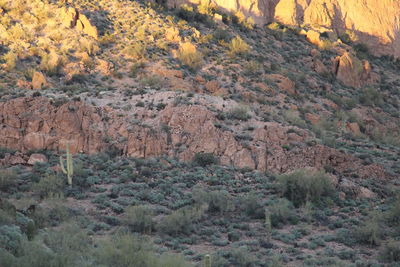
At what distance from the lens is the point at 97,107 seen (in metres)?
28.7

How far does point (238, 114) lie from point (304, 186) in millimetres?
7640

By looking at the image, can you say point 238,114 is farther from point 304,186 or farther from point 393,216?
point 393,216

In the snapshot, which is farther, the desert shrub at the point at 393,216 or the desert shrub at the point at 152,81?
the desert shrub at the point at 152,81

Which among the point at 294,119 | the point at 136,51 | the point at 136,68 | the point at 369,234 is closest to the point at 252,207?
the point at 369,234

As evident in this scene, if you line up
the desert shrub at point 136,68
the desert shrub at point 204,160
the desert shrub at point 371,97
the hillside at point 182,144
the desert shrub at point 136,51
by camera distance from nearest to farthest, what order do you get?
the hillside at point 182,144 → the desert shrub at point 204,160 → the desert shrub at point 136,68 → the desert shrub at point 136,51 → the desert shrub at point 371,97

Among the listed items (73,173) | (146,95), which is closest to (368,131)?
(146,95)

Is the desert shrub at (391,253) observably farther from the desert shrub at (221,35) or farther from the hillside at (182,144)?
the desert shrub at (221,35)

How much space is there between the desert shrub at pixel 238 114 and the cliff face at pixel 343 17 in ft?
89.7

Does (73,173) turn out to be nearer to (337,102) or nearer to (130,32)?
(130,32)

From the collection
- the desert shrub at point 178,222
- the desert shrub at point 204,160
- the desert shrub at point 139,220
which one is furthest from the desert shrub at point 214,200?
the desert shrub at point 204,160

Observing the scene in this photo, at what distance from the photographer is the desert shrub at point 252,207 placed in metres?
21.9

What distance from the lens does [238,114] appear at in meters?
30.0

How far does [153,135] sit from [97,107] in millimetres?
3763

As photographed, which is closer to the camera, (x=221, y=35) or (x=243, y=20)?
(x=221, y=35)
